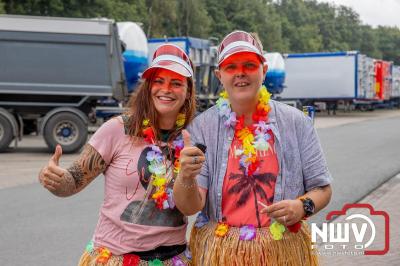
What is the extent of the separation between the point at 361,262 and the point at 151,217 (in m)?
3.48

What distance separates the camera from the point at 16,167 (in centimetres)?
1278

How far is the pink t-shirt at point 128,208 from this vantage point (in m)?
2.74

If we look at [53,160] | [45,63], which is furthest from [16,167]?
[53,160]

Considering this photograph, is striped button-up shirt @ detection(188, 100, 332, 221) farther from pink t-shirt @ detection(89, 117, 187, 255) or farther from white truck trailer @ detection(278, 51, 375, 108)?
white truck trailer @ detection(278, 51, 375, 108)

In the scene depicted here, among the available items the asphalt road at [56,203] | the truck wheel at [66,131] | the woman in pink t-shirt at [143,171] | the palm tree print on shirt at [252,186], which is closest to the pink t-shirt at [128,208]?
the woman in pink t-shirt at [143,171]

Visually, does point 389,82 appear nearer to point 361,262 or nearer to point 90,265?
point 361,262

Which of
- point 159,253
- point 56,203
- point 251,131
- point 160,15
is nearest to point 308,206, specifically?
point 251,131

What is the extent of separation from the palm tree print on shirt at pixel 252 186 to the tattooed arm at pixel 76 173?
0.62 metres

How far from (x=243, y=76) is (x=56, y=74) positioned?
13137mm

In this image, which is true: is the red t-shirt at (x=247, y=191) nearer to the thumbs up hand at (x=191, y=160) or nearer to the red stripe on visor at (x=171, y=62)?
the thumbs up hand at (x=191, y=160)

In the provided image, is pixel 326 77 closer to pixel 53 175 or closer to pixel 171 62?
pixel 171 62

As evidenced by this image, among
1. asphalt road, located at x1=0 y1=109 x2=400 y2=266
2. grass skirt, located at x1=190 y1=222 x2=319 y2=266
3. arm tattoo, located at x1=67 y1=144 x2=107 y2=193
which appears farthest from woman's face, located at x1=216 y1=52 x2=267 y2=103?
asphalt road, located at x1=0 y1=109 x2=400 y2=266

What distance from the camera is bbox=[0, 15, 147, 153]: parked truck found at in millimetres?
14781

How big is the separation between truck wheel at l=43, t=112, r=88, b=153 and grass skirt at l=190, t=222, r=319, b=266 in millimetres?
12214
